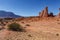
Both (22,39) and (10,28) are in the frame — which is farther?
(10,28)

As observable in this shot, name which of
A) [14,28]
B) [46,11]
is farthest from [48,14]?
[14,28]

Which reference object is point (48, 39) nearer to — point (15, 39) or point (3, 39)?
point (15, 39)

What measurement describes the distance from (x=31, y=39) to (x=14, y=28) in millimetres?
6878

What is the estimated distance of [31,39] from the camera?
15477 millimetres

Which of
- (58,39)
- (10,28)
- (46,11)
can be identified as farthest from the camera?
(46,11)

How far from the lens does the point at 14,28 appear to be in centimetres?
2170

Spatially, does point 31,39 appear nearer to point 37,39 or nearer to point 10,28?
point 37,39

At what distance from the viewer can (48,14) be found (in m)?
74.2

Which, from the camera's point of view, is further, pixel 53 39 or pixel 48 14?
pixel 48 14

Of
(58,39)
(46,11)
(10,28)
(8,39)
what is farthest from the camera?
(46,11)

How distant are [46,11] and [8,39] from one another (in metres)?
60.2

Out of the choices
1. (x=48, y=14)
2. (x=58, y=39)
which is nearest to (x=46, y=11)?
(x=48, y=14)

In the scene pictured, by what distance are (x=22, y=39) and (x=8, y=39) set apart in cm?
163

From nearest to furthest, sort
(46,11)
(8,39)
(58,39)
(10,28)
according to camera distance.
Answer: (8,39) < (58,39) < (10,28) < (46,11)
